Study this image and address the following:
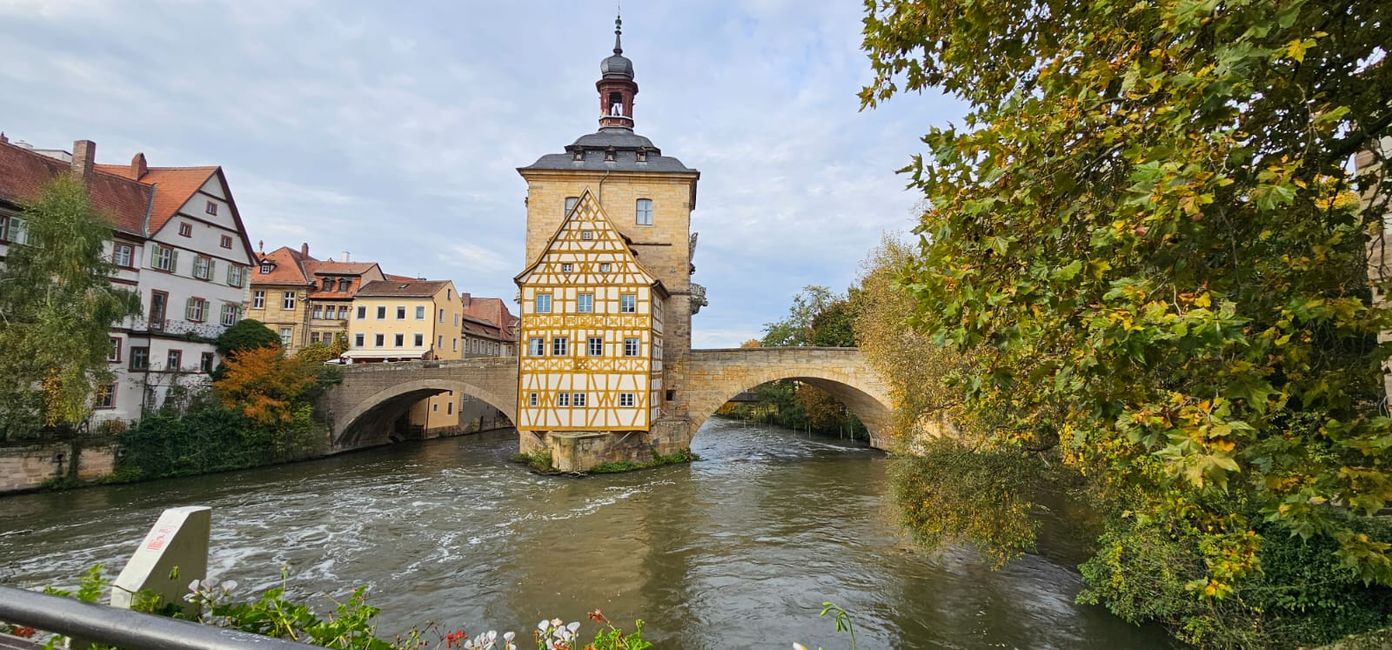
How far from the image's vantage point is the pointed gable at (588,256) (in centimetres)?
1984

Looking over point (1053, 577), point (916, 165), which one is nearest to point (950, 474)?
point (1053, 577)

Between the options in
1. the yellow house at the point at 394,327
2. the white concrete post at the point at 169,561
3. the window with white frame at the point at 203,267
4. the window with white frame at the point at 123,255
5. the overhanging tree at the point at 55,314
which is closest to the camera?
the white concrete post at the point at 169,561

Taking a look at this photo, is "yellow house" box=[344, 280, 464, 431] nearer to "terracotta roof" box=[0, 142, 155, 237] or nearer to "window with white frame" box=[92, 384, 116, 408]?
"terracotta roof" box=[0, 142, 155, 237]

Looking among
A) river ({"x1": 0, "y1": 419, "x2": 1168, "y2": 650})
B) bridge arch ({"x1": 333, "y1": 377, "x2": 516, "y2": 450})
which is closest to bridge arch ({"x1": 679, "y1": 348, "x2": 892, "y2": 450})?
river ({"x1": 0, "y1": 419, "x2": 1168, "y2": 650})

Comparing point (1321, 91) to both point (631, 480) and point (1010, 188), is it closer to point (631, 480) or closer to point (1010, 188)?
point (1010, 188)

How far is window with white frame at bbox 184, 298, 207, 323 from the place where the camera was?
20078mm

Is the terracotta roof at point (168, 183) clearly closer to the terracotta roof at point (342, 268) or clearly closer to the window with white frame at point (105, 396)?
the window with white frame at point (105, 396)

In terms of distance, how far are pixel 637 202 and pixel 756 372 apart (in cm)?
774

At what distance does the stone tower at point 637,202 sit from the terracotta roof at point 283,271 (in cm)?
1700

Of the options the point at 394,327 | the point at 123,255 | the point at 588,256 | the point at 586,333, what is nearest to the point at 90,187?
the point at 123,255

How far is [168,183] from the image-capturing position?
21.4 metres

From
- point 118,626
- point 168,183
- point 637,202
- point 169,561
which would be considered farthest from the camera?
point 637,202

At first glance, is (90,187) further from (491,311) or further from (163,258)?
(491,311)

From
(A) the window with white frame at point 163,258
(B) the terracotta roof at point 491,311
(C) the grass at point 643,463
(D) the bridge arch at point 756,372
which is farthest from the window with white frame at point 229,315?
(B) the terracotta roof at point 491,311
